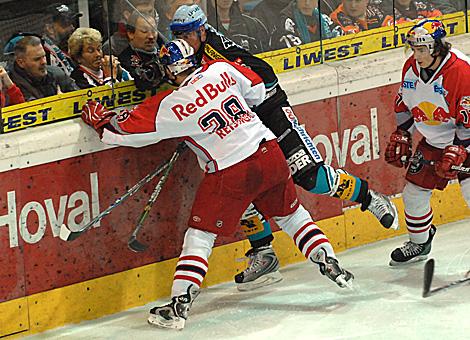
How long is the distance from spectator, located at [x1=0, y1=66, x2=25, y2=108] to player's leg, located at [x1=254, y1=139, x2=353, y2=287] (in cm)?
111

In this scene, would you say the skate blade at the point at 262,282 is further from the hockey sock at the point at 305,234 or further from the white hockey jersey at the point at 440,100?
the white hockey jersey at the point at 440,100

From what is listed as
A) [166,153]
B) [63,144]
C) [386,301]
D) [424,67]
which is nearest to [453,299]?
[386,301]

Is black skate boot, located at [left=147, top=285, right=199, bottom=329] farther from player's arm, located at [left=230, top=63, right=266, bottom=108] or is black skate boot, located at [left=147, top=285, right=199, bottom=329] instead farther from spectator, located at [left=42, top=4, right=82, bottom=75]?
spectator, located at [left=42, top=4, right=82, bottom=75]

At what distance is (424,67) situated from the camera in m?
5.94

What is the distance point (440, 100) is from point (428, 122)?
15 centimetres

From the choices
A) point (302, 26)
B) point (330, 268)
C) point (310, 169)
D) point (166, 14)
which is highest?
point (166, 14)

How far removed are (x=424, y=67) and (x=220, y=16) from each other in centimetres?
101

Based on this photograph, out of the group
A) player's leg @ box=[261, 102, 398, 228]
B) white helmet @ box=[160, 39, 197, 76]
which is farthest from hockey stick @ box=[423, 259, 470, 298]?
white helmet @ box=[160, 39, 197, 76]

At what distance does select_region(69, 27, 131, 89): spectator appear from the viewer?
19.0 ft

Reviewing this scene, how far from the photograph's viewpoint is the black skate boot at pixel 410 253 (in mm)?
6367

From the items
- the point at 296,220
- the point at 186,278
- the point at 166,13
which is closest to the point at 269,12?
the point at 166,13

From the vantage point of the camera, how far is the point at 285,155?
6.11 m

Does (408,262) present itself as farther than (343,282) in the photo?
Yes

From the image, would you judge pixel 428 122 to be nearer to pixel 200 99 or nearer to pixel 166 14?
pixel 200 99
